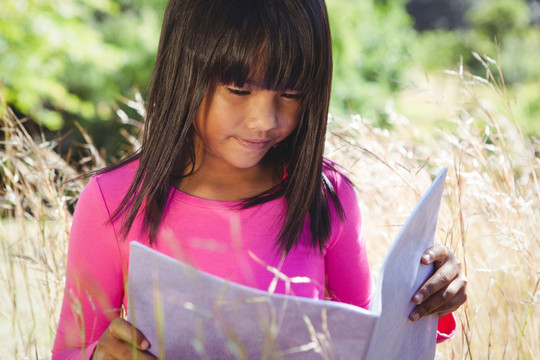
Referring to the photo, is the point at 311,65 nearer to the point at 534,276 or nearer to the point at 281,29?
the point at 281,29

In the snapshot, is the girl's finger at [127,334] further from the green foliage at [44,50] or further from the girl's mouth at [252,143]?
the green foliage at [44,50]

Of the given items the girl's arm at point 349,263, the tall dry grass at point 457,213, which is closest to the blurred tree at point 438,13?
the tall dry grass at point 457,213

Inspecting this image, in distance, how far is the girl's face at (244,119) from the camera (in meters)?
1.12

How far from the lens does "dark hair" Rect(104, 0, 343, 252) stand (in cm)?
111

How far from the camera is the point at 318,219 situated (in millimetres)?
1286

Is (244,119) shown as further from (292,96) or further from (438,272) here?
(438,272)

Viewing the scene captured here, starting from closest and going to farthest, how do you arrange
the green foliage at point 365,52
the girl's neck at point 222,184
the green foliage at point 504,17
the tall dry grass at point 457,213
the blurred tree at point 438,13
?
1. the girl's neck at point 222,184
2. the tall dry grass at point 457,213
3. the green foliage at point 365,52
4. the green foliage at point 504,17
5. the blurred tree at point 438,13

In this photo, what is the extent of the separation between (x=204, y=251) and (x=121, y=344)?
34 cm

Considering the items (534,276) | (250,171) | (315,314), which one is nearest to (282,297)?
(315,314)

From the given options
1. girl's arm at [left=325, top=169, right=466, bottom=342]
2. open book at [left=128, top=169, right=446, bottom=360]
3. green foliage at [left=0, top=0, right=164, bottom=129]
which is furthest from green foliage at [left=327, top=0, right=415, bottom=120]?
open book at [left=128, top=169, right=446, bottom=360]

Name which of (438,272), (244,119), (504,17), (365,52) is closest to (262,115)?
(244,119)

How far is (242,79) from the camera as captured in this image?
111 cm

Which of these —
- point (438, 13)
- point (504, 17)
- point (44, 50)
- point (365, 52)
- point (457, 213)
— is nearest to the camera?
point (457, 213)

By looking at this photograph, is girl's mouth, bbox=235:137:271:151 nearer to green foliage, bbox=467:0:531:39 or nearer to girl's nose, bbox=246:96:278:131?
girl's nose, bbox=246:96:278:131
